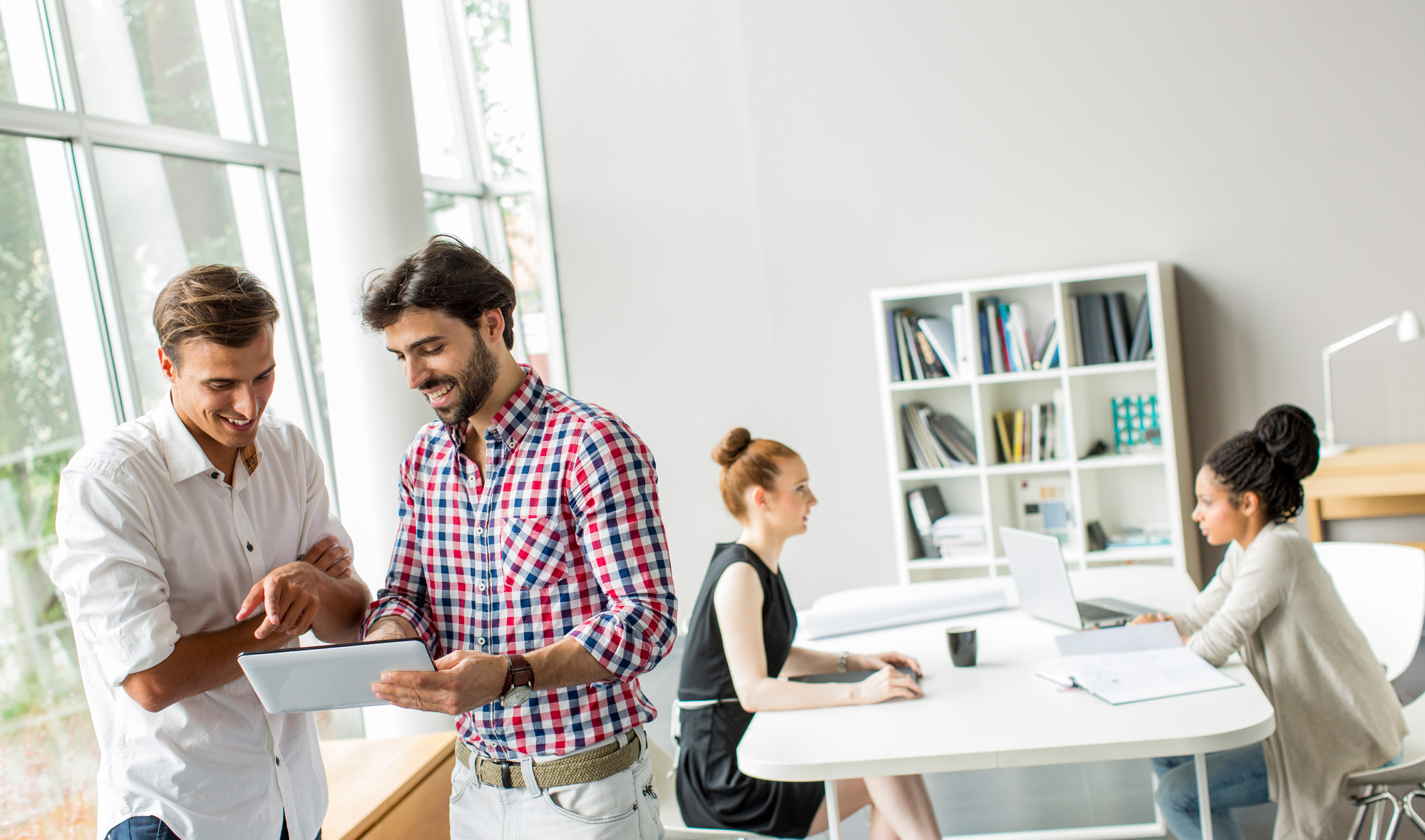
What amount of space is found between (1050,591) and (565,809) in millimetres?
1670

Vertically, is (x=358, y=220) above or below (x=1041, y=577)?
above

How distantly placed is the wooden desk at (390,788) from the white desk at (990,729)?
964mm

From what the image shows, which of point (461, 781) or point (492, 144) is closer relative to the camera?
point (461, 781)

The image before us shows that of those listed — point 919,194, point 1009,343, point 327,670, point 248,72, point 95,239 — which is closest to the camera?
point 327,670

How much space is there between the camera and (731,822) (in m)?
2.35

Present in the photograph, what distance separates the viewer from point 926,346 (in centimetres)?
500

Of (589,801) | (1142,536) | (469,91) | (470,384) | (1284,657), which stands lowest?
(1142,536)

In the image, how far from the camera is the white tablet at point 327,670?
4.36ft

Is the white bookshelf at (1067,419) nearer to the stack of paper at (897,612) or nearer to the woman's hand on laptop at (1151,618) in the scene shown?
the stack of paper at (897,612)

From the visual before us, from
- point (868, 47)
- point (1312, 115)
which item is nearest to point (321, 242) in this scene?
point (868, 47)

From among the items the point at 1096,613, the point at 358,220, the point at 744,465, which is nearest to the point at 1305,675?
the point at 1096,613

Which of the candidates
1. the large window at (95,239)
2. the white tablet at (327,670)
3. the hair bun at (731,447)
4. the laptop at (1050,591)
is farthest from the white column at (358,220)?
the white tablet at (327,670)

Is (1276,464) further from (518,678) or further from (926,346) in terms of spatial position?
(926,346)

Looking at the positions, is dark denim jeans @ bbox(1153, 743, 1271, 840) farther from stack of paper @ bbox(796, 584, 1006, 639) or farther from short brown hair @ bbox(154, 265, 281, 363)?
short brown hair @ bbox(154, 265, 281, 363)
